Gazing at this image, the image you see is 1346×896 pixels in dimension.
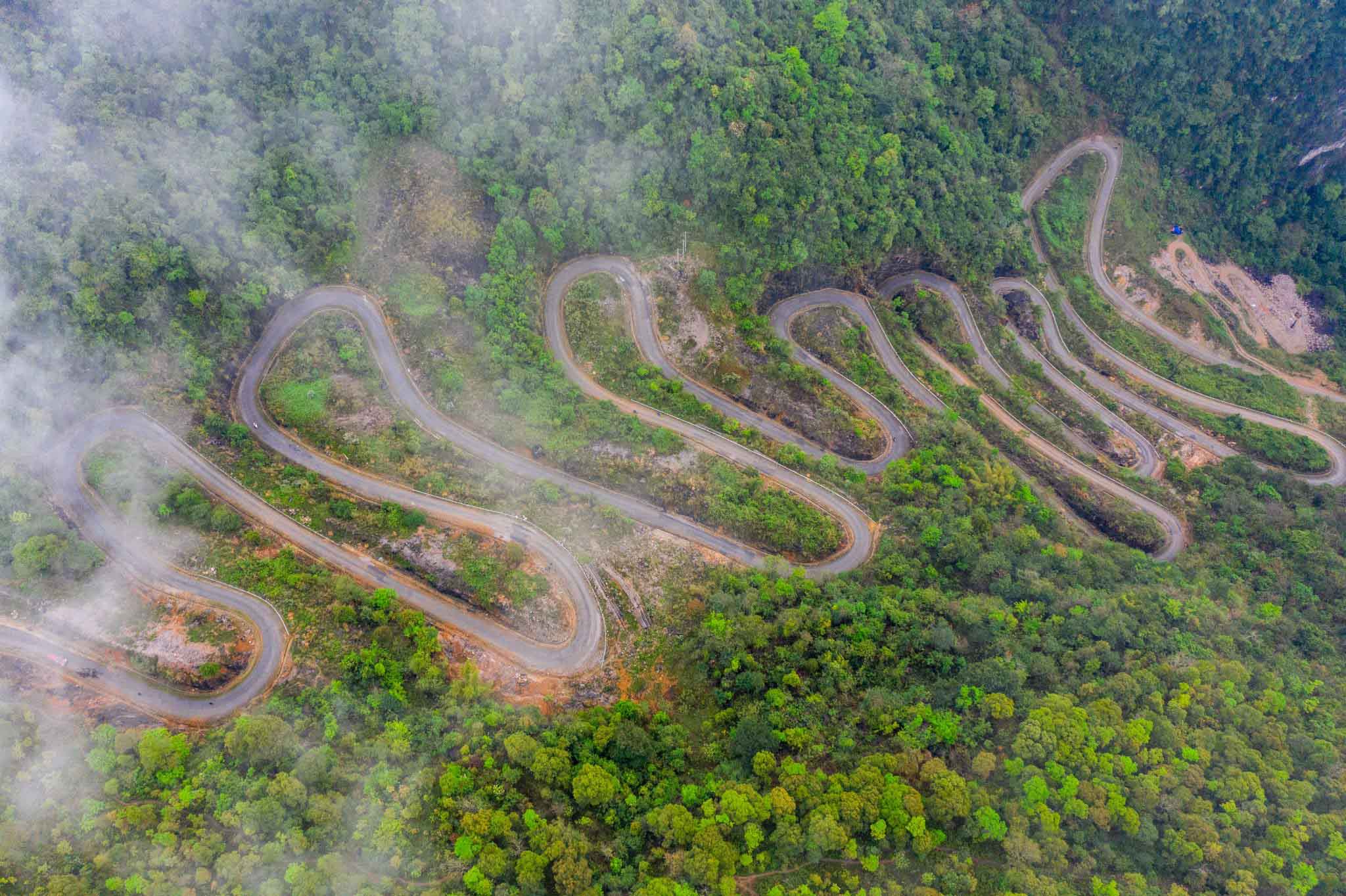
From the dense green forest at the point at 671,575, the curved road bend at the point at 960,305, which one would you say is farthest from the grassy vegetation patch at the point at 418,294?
the curved road bend at the point at 960,305

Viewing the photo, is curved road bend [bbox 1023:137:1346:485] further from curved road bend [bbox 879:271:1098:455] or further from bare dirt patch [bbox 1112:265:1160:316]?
curved road bend [bbox 879:271:1098:455]

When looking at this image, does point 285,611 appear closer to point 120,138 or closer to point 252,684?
point 252,684

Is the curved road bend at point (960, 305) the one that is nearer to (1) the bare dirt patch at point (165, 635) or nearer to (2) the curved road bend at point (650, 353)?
(2) the curved road bend at point (650, 353)

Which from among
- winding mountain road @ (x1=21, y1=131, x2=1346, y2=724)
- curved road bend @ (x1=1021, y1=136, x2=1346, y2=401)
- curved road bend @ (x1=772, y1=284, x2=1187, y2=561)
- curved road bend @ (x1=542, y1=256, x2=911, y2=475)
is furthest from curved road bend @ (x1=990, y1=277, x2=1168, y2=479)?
curved road bend @ (x1=542, y1=256, x2=911, y2=475)

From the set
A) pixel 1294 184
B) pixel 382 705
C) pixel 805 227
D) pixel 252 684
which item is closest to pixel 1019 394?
pixel 805 227

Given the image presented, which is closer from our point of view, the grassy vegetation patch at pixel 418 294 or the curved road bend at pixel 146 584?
the curved road bend at pixel 146 584

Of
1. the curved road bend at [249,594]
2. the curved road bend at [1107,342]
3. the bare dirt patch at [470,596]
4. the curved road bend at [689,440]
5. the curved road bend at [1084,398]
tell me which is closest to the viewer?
the curved road bend at [249,594]

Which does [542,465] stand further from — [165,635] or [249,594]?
[165,635]
